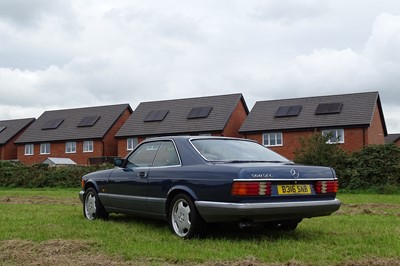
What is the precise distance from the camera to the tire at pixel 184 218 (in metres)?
6.80

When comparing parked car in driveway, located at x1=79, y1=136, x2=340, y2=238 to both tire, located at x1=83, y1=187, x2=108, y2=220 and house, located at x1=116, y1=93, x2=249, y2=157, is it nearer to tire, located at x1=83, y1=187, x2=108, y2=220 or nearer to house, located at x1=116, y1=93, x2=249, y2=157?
tire, located at x1=83, y1=187, x2=108, y2=220

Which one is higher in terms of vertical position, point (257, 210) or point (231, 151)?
point (231, 151)

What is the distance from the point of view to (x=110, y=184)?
29.1 feet

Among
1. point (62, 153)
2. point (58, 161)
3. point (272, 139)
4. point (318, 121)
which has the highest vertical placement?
point (318, 121)

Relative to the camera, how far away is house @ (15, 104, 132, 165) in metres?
49.4

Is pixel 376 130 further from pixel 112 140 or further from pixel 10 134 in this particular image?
→ pixel 10 134

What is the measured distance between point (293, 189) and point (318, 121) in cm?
3471

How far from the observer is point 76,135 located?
165 ft

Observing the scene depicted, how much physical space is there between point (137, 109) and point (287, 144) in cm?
1733

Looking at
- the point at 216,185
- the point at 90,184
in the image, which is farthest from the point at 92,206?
the point at 216,185

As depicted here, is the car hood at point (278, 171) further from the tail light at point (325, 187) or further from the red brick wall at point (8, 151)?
the red brick wall at point (8, 151)

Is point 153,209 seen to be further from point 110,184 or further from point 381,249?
point 381,249

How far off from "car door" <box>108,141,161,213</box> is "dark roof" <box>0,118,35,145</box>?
5038cm

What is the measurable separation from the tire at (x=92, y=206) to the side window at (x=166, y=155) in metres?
1.98
